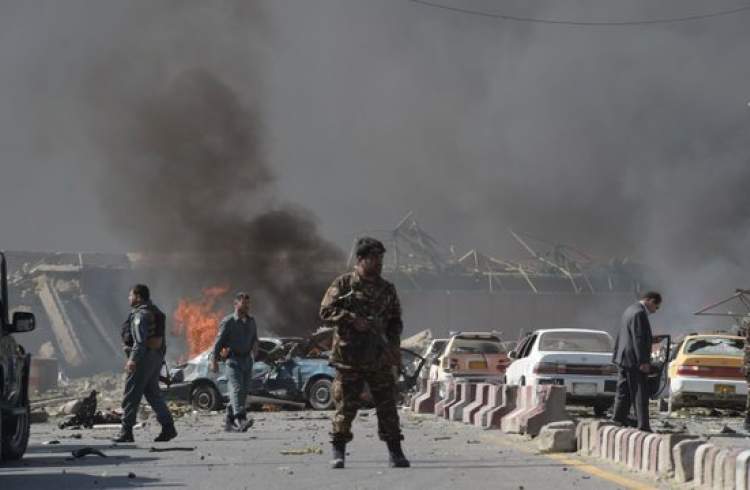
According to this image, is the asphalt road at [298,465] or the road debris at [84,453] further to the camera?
the road debris at [84,453]

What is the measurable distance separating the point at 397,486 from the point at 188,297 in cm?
5246

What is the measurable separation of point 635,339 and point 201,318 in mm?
44565

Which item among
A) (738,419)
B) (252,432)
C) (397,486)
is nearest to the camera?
(397,486)

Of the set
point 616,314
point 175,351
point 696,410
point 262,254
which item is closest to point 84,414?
point 696,410

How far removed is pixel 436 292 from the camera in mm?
106125

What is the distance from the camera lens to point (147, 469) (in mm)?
11953

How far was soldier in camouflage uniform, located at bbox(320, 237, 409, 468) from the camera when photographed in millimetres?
11148

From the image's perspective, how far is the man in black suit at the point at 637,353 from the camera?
50.5ft

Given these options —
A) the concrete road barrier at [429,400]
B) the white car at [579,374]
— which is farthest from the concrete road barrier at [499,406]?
the concrete road barrier at [429,400]

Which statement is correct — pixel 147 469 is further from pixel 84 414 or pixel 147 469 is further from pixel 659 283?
pixel 659 283

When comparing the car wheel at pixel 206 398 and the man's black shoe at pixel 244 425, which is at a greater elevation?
the car wheel at pixel 206 398

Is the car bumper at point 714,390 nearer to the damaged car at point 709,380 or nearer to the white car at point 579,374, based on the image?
the damaged car at point 709,380

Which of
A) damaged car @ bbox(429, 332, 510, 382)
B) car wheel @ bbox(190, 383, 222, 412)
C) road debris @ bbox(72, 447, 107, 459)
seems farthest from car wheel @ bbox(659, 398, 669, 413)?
road debris @ bbox(72, 447, 107, 459)

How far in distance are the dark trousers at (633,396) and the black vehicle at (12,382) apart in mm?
6214
